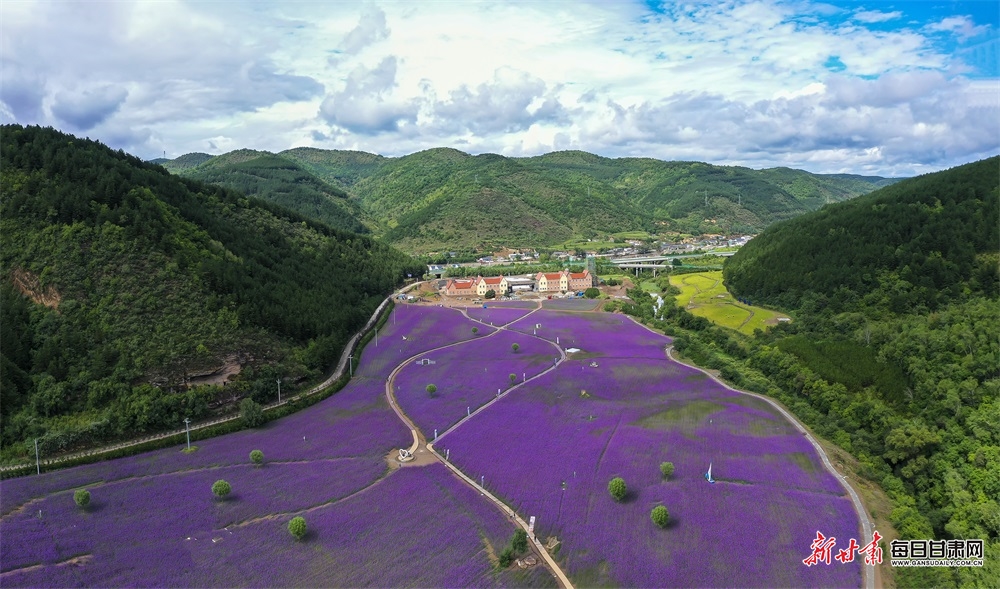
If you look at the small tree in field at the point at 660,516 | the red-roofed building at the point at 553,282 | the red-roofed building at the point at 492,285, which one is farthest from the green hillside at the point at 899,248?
the small tree in field at the point at 660,516

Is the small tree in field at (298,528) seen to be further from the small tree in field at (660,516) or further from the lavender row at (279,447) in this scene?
the small tree in field at (660,516)

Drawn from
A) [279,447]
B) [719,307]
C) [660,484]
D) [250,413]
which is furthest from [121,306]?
[719,307]

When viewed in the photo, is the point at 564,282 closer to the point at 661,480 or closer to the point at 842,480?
A: the point at 661,480

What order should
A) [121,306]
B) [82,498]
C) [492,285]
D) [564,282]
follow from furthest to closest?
[564,282] → [492,285] → [121,306] → [82,498]

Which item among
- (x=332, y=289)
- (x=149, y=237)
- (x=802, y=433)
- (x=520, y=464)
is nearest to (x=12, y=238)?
(x=149, y=237)

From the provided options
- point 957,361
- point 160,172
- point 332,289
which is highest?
point 160,172

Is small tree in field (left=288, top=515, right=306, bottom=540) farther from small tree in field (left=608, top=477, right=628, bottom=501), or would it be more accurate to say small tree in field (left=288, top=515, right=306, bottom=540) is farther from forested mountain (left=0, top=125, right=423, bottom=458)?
forested mountain (left=0, top=125, right=423, bottom=458)

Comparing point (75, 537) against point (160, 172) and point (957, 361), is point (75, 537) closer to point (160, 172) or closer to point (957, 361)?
point (160, 172)
